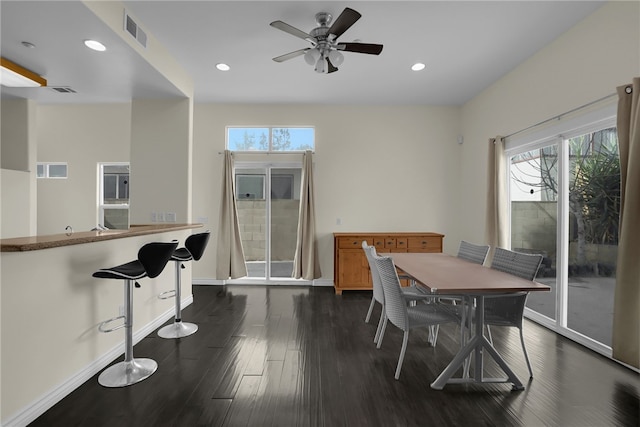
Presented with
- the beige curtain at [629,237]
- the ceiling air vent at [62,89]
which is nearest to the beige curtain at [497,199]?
the beige curtain at [629,237]

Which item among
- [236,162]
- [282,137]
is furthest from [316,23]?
[236,162]

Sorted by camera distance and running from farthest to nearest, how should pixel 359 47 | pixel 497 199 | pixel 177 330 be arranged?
pixel 497 199 < pixel 177 330 < pixel 359 47

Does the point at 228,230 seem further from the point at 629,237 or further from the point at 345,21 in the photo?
the point at 629,237

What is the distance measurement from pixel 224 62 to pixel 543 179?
398 centimetres

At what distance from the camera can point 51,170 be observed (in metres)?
5.19

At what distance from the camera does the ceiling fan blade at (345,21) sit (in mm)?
2222

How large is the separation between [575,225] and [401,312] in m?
2.26

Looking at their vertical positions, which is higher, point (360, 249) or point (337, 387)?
point (360, 249)

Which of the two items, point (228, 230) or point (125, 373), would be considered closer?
point (125, 373)

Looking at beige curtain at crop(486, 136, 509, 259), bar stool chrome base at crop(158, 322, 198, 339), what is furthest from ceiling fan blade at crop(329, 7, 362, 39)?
bar stool chrome base at crop(158, 322, 198, 339)

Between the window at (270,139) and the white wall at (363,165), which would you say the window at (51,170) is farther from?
the window at (270,139)

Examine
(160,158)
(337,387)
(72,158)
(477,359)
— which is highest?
(72,158)

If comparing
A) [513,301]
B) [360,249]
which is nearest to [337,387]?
[513,301]

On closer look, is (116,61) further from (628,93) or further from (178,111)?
(628,93)
